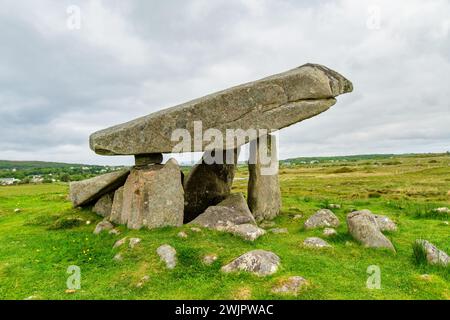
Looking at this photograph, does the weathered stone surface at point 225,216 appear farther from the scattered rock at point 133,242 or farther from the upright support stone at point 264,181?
the scattered rock at point 133,242

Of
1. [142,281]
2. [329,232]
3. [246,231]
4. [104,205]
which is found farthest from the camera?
[104,205]

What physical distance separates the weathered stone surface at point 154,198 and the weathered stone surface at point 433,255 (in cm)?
927

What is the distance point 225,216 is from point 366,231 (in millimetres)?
5857

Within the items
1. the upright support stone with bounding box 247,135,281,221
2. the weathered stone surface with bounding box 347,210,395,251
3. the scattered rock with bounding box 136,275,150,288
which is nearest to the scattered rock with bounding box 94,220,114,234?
the scattered rock with bounding box 136,275,150,288

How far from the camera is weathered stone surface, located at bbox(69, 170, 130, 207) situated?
18.6 metres

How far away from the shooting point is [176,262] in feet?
36.8

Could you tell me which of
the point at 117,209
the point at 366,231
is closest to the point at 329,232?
the point at 366,231

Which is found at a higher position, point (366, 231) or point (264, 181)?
point (264, 181)

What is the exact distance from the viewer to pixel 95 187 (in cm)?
1909

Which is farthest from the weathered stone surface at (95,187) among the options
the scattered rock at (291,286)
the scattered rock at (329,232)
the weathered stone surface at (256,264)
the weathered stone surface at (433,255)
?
the weathered stone surface at (433,255)

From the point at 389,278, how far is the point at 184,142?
9740 millimetres

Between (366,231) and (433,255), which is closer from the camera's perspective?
(433,255)

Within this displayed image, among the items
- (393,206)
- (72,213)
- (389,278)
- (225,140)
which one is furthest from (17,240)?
(393,206)

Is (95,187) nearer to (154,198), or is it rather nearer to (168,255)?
(154,198)
